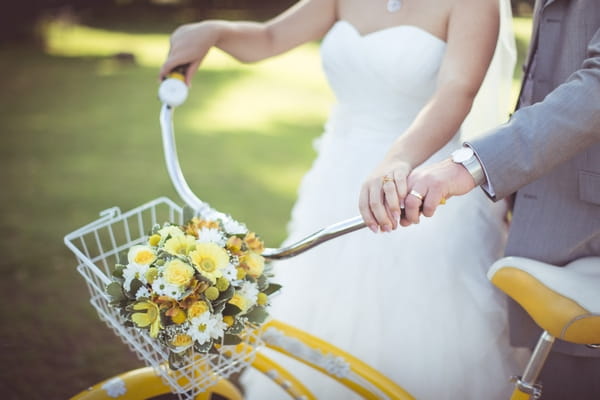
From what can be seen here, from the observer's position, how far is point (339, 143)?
221cm

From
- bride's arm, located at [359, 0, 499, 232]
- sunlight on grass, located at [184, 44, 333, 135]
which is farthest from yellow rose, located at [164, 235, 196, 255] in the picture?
sunlight on grass, located at [184, 44, 333, 135]

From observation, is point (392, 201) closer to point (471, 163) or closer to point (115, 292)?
point (471, 163)

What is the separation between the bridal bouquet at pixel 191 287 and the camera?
1288 mm

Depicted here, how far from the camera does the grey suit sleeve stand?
52.0 inches

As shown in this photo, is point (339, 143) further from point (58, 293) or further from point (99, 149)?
point (99, 149)

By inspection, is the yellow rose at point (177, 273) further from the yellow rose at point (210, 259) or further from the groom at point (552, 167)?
the groom at point (552, 167)

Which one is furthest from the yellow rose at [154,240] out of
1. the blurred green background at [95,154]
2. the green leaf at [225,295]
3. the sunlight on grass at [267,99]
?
the sunlight on grass at [267,99]

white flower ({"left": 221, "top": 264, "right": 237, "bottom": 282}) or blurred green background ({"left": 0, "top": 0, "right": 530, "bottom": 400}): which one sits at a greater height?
blurred green background ({"left": 0, "top": 0, "right": 530, "bottom": 400})

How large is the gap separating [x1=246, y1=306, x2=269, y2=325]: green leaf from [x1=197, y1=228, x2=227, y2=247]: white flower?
0.18 m

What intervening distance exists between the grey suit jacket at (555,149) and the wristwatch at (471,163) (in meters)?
0.02

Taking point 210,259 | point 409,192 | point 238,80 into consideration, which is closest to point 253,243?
point 210,259

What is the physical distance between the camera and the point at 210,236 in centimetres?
137

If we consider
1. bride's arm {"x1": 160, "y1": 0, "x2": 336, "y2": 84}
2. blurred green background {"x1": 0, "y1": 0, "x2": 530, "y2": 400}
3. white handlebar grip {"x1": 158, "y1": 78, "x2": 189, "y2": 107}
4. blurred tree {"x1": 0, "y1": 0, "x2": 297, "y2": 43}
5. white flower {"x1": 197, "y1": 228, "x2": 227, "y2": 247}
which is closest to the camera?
white flower {"x1": 197, "y1": 228, "x2": 227, "y2": 247}

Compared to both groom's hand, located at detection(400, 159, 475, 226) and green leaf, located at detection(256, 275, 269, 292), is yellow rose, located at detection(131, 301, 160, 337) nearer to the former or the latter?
green leaf, located at detection(256, 275, 269, 292)
